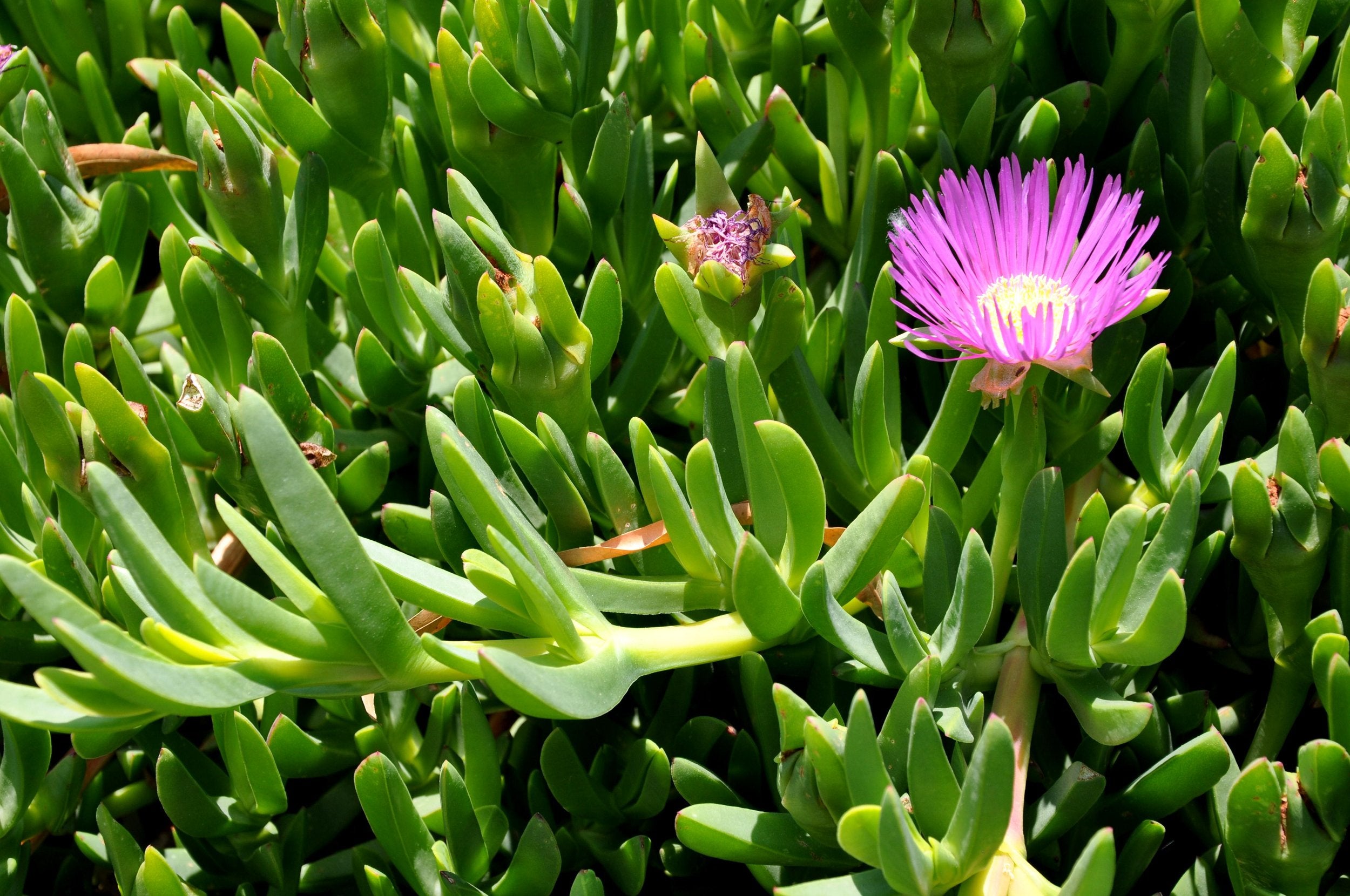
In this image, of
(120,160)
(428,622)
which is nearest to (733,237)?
(428,622)

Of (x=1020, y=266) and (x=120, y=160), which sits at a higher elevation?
(x=1020, y=266)

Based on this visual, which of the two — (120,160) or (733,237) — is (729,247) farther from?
(120,160)

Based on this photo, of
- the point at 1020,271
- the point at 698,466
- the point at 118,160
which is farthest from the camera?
the point at 118,160

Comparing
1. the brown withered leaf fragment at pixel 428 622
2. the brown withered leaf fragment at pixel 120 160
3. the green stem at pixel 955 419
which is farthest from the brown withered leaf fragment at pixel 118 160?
the green stem at pixel 955 419

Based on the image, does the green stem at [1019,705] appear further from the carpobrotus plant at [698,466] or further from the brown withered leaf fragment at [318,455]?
the brown withered leaf fragment at [318,455]

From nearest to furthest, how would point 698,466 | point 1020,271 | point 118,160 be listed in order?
point 698,466
point 1020,271
point 118,160

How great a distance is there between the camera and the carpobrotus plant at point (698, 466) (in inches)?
17.5

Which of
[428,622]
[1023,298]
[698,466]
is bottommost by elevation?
[428,622]

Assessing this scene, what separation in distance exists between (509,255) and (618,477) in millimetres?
115

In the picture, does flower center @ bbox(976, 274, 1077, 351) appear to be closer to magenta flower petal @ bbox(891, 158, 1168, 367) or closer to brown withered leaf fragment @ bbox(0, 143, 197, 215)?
magenta flower petal @ bbox(891, 158, 1168, 367)

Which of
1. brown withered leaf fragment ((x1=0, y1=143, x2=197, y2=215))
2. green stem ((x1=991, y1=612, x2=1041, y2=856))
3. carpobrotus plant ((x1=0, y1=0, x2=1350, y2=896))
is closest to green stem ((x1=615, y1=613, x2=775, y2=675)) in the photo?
carpobrotus plant ((x1=0, y1=0, x2=1350, y2=896))

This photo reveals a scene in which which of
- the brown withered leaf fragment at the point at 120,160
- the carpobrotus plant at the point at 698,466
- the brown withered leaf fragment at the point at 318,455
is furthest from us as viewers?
the brown withered leaf fragment at the point at 120,160

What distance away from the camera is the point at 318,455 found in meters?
0.59

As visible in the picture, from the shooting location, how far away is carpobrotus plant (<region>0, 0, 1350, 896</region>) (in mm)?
445
